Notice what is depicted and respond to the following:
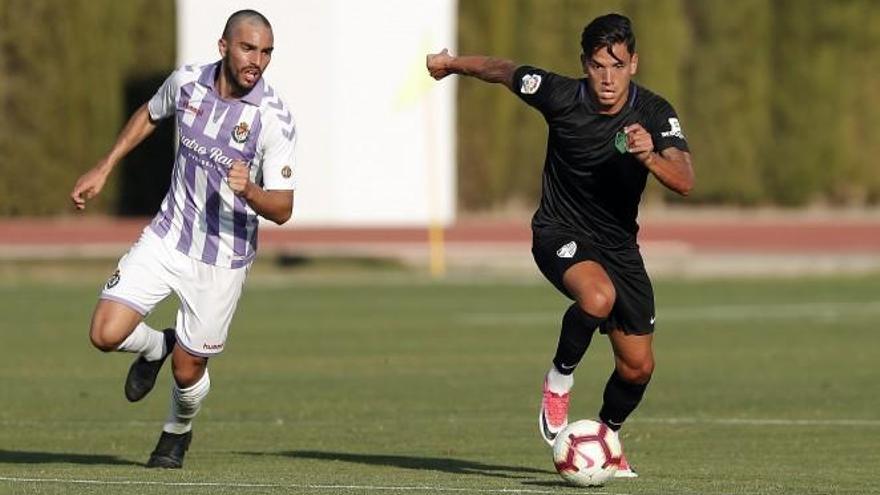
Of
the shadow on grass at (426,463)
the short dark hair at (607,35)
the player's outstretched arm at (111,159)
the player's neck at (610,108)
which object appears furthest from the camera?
the shadow on grass at (426,463)

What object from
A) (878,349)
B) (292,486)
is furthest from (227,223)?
(878,349)

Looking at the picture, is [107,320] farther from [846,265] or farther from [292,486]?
[846,265]

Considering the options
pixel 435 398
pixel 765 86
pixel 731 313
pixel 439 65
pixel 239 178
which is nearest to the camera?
pixel 239 178

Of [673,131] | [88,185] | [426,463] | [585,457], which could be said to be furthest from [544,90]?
[88,185]

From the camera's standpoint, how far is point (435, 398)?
1603 centimetres

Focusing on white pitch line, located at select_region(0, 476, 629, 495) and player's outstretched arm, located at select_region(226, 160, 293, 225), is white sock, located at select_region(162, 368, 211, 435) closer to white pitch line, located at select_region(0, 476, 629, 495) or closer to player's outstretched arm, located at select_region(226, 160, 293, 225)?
white pitch line, located at select_region(0, 476, 629, 495)

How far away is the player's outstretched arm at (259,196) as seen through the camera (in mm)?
10125

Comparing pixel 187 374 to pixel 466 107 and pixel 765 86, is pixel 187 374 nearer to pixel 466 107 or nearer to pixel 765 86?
pixel 466 107

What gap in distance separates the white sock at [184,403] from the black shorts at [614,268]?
6.94 feet

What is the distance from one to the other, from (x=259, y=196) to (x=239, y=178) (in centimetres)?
29

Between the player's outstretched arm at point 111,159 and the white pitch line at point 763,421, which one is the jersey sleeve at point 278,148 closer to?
the player's outstretched arm at point 111,159

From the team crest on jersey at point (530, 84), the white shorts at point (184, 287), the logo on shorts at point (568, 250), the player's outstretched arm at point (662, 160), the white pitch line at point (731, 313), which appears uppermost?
the team crest on jersey at point (530, 84)

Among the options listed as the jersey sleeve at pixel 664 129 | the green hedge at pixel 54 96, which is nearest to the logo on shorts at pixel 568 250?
the jersey sleeve at pixel 664 129

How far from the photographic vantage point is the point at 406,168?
3372 cm
